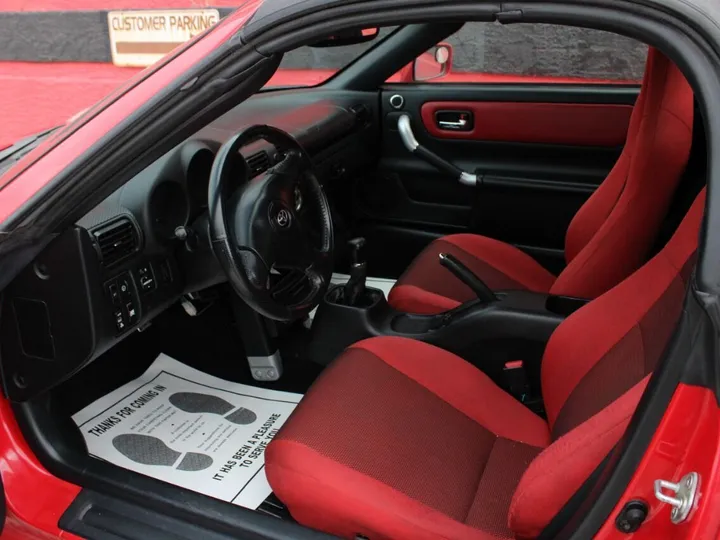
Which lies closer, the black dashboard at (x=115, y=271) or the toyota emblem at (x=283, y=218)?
the black dashboard at (x=115, y=271)

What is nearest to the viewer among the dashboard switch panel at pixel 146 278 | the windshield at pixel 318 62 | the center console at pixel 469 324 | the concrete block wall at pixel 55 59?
the dashboard switch panel at pixel 146 278

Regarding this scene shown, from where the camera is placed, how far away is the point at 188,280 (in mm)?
1479

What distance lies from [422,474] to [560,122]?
4.94ft

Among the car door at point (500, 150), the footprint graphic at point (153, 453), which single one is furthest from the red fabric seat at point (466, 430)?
the car door at point (500, 150)

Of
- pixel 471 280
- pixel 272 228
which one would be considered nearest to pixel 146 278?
pixel 272 228

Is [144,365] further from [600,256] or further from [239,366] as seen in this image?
[600,256]

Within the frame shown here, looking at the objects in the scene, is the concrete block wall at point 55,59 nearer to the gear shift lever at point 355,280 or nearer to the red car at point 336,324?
the gear shift lever at point 355,280

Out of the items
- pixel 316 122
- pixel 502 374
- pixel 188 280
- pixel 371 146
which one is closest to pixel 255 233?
pixel 188 280

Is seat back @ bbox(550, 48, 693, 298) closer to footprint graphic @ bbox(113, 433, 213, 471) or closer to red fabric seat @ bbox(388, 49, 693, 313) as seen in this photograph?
red fabric seat @ bbox(388, 49, 693, 313)

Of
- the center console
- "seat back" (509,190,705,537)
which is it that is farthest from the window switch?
"seat back" (509,190,705,537)

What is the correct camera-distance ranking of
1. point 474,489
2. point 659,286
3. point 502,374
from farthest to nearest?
point 502,374 → point 474,489 → point 659,286

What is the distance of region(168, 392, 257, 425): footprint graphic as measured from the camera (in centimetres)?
170

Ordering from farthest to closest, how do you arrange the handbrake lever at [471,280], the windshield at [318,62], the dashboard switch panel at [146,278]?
1. the windshield at [318,62]
2. the handbrake lever at [471,280]
3. the dashboard switch panel at [146,278]

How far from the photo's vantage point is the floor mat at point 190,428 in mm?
1445
